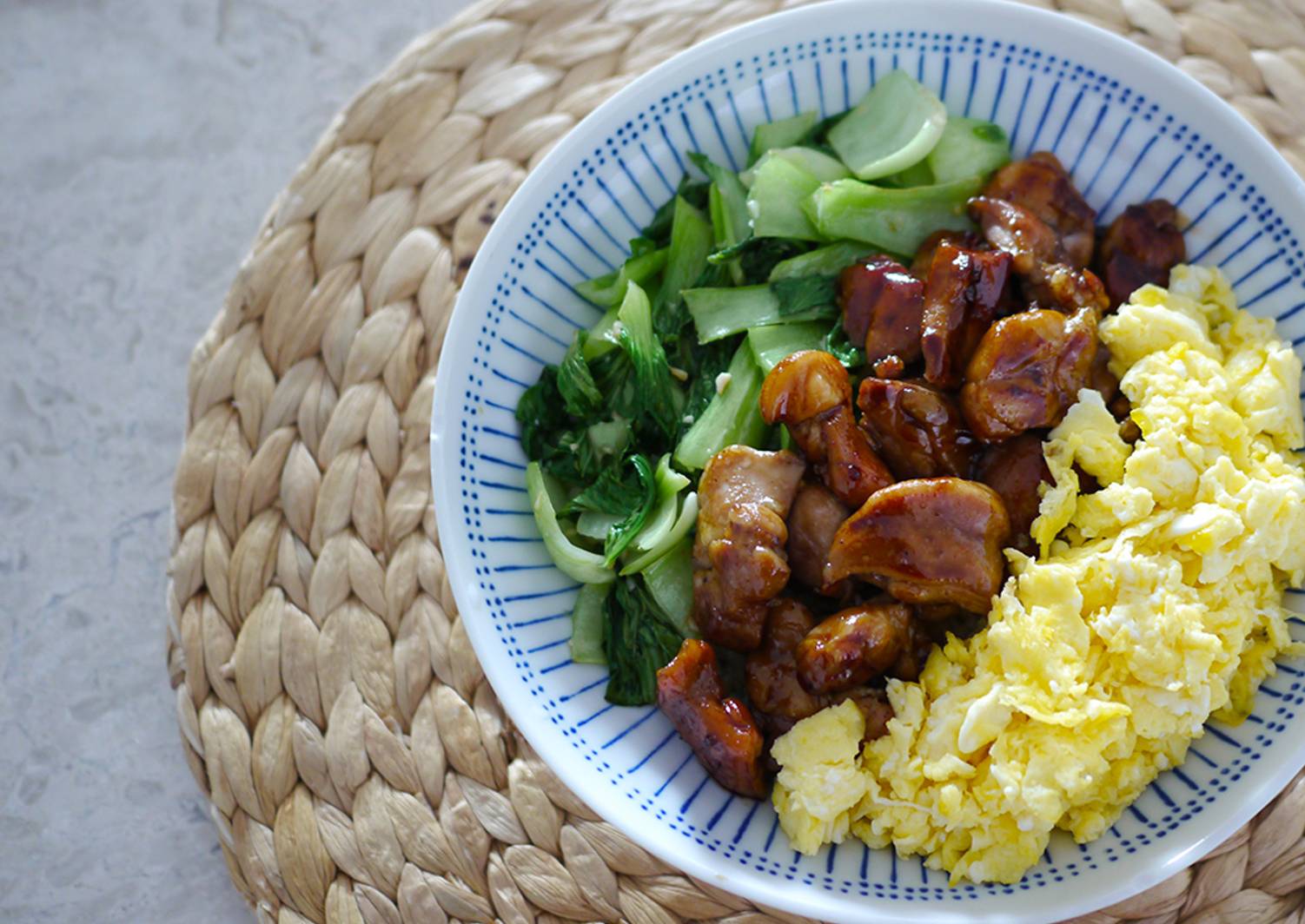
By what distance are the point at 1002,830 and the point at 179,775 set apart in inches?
118

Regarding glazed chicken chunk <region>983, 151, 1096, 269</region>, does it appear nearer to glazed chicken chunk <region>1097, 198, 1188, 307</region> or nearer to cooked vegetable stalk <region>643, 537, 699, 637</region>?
glazed chicken chunk <region>1097, 198, 1188, 307</region>

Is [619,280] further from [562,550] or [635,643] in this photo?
[635,643]

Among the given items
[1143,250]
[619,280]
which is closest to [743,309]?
[619,280]

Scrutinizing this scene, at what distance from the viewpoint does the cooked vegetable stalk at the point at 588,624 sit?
3443mm

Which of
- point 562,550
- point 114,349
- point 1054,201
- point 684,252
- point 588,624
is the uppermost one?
point 1054,201

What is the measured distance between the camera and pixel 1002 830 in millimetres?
3045

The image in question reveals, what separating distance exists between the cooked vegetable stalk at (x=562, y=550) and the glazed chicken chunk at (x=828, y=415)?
68 centimetres

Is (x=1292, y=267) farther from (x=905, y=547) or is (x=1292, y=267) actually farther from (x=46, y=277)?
(x=46, y=277)

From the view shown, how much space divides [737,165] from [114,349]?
9.13ft

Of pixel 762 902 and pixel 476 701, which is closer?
pixel 762 902

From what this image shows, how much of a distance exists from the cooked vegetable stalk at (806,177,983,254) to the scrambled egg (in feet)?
2.48

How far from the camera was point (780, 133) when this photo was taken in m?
3.70

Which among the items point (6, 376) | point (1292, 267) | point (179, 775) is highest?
point (1292, 267)

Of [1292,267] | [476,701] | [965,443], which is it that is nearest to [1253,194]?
[1292,267]
